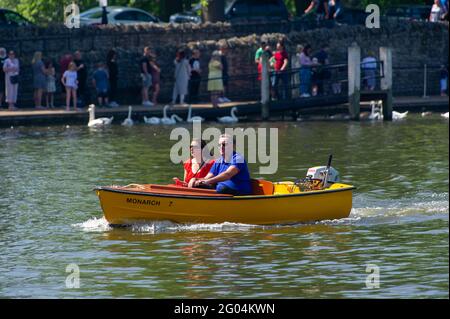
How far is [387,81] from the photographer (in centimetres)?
4469

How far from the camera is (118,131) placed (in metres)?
41.7

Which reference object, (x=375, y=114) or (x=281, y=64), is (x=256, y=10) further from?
(x=375, y=114)

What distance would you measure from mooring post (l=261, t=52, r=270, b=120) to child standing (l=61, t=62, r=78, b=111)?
225 inches

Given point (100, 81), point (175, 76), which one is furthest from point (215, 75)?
point (100, 81)

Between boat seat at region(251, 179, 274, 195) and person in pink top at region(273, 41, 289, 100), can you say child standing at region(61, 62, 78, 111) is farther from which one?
boat seat at region(251, 179, 274, 195)

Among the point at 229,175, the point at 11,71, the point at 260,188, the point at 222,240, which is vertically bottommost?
the point at 222,240

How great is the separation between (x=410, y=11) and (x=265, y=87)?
1342 cm

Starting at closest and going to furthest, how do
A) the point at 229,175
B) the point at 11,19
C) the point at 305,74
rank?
the point at 229,175, the point at 305,74, the point at 11,19

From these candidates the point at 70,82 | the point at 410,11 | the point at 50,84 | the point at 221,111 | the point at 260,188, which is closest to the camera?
the point at 260,188

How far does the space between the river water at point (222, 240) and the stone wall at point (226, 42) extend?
9304 mm

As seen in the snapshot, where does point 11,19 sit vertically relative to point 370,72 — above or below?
above

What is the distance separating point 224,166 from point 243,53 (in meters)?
22.9

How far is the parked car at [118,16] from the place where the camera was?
50344mm

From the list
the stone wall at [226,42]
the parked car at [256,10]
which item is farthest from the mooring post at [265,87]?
the parked car at [256,10]
